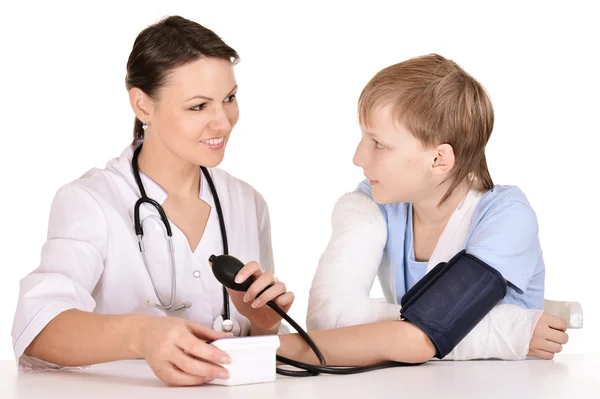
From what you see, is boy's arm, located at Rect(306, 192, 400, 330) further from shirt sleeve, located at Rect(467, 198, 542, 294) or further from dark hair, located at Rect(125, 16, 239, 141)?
dark hair, located at Rect(125, 16, 239, 141)

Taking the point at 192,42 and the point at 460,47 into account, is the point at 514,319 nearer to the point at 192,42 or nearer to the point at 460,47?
the point at 192,42

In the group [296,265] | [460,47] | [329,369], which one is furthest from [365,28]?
[329,369]

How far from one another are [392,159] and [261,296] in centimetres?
49

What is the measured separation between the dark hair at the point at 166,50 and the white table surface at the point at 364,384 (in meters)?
0.61

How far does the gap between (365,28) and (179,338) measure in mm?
2321

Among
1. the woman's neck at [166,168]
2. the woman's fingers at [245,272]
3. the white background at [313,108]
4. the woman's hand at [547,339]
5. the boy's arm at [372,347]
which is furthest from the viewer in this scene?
the white background at [313,108]

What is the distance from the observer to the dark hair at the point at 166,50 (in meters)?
1.82

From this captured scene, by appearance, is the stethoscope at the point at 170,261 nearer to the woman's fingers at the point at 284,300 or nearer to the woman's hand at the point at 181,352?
the woman's fingers at the point at 284,300

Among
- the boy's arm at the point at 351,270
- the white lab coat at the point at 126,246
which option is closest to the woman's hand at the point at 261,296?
the boy's arm at the point at 351,270

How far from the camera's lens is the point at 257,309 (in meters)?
1.67

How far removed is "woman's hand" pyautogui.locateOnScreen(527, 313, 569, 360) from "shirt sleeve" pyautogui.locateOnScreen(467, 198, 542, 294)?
0.28ft

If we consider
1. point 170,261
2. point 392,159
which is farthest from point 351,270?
point 170,261

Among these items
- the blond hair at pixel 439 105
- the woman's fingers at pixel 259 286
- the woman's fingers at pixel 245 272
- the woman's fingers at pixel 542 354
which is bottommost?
the woman's fingers at pixel 542 354

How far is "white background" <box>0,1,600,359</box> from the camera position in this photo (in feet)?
10.6
